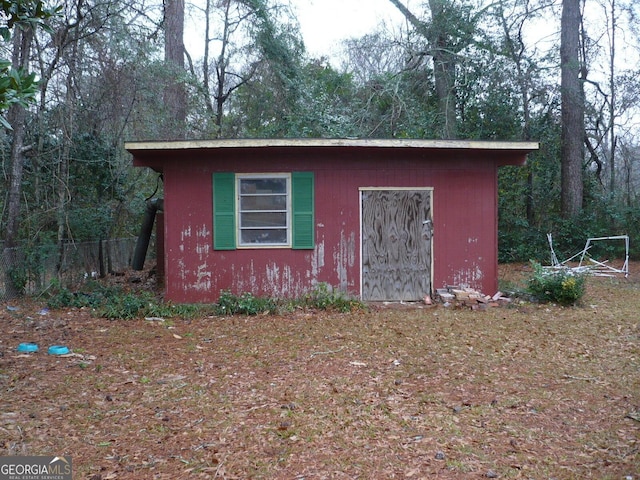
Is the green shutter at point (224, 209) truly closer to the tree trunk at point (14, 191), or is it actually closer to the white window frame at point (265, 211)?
the white window frame at point (265, 211)

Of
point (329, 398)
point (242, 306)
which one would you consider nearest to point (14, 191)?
point (242, 306)

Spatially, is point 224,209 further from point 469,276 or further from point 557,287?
point 557,287

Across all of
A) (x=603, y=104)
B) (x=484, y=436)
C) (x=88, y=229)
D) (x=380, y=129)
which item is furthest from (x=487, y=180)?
(x=603, y=104)

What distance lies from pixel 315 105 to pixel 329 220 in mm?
7342

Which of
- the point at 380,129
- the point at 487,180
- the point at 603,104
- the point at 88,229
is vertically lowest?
the point at 88,229

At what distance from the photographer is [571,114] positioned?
14812 mm

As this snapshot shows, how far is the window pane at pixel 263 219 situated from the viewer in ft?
27.0

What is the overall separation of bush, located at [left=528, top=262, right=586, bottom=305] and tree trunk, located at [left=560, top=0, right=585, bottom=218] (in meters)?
7.67

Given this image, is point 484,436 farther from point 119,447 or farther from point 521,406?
point 119,447

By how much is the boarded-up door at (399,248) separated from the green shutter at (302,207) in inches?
43.2

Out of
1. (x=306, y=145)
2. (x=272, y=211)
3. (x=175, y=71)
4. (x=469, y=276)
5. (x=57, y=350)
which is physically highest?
(x=175, y=71)

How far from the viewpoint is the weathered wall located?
322 inches

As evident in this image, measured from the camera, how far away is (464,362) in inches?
201

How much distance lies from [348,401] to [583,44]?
1699cm
